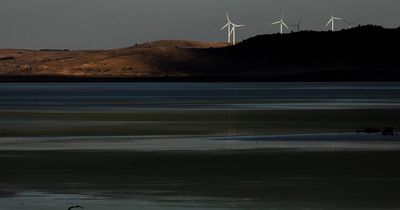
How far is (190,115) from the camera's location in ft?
188

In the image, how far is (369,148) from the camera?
3431cm

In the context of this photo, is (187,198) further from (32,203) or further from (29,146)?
(29,146)

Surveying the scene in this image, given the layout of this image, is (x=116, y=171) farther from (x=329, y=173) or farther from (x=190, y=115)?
(x=190, y=115)

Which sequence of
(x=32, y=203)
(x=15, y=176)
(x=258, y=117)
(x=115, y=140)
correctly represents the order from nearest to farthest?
(x=32, y=203) < (x=15, y=176) < (x=115, y=140) < (x=258, y=117)

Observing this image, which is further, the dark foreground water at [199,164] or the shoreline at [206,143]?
the shoreline at [206,143]

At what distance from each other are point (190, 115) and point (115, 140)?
18.5 m

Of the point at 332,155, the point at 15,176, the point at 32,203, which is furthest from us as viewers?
the point at 332,155

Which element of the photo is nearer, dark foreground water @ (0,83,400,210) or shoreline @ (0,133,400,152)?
dark foreground water @ (0,83,400,210)

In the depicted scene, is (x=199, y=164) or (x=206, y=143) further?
(x=206, y=143)

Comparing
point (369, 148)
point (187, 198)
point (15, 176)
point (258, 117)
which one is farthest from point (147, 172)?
point (258, 117)

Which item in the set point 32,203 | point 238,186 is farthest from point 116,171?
point 32,203

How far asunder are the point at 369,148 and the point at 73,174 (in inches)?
398

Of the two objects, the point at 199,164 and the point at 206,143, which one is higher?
the point at 206,143

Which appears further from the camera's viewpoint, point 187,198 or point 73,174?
point 73,174
